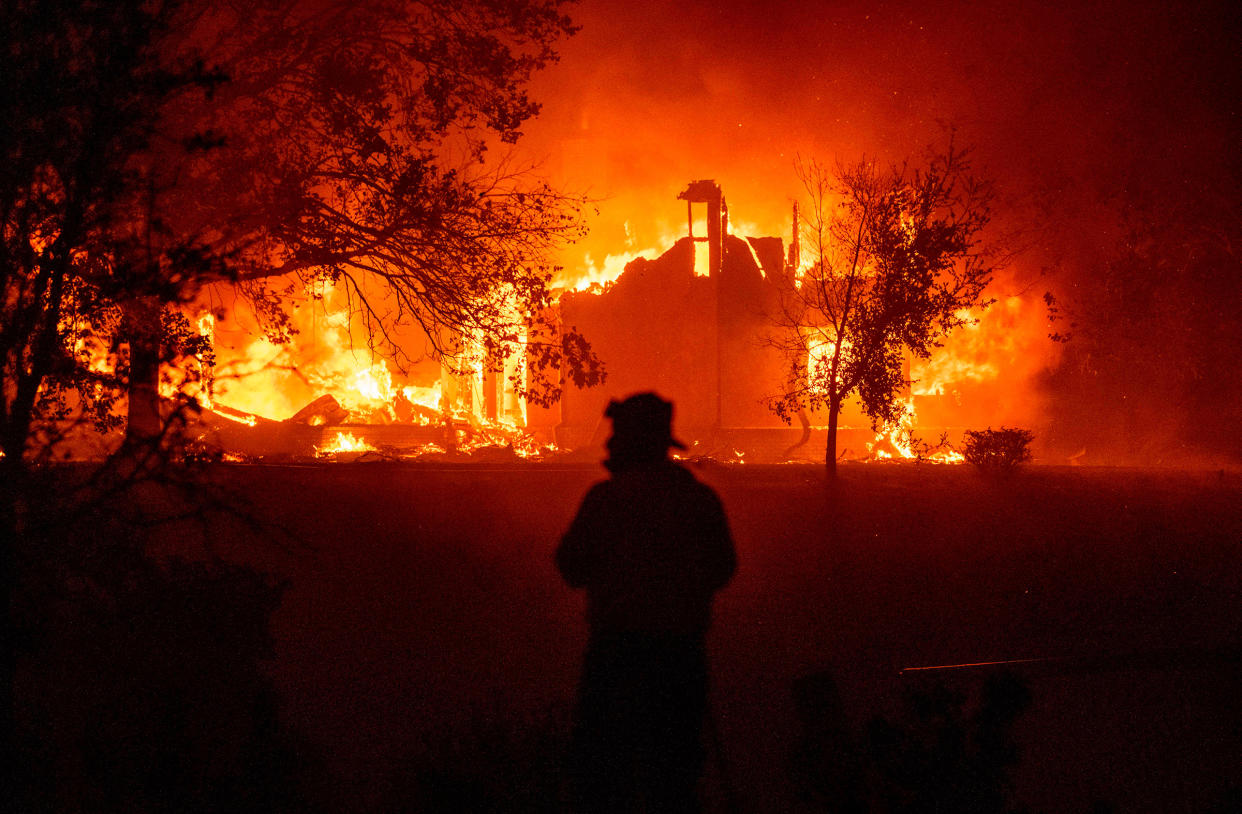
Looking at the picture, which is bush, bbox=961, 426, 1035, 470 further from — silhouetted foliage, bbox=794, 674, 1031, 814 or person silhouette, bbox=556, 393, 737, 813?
person silhouette, bbox=556, 393, 737, 813

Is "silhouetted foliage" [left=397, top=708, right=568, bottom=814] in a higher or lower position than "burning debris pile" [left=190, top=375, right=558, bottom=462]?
lower

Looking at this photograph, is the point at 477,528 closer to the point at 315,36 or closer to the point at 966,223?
the point at 315,36

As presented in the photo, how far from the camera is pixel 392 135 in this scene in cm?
1008

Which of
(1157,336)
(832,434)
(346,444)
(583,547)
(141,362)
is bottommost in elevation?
(583,547)

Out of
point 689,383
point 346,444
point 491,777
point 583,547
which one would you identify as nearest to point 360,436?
point 346,444

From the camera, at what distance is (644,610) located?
391cm

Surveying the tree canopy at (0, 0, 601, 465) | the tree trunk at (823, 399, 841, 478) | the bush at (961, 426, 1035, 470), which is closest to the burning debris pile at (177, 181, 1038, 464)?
the bush at (961, 426, 1035, 470)

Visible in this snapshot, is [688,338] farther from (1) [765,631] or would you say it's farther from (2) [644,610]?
(2) [644,610]

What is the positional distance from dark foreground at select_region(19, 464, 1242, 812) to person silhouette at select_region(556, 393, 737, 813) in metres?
0.50

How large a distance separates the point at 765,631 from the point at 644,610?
16.6 feet

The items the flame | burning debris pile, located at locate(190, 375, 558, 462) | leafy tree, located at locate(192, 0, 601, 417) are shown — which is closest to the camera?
leafy tree, located at locate(192, 0, 601, 417)

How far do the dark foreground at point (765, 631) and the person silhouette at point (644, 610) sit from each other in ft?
1.63

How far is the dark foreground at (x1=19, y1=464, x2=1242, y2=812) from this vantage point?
488 cm

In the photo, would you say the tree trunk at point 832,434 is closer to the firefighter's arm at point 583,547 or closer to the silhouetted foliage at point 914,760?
the silhouetted foliage at point 914,760
